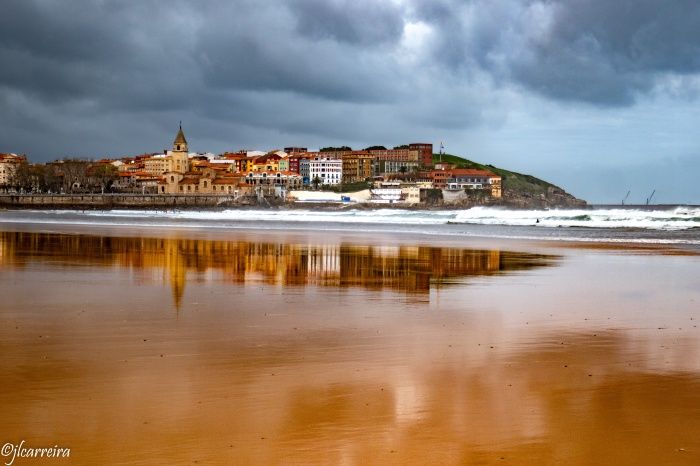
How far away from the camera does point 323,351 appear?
6828 mm

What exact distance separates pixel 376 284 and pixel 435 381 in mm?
6702

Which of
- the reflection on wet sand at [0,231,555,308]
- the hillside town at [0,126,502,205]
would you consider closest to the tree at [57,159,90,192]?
the hillside town at [0,126,502,205]

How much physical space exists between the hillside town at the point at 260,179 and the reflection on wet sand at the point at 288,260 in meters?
105

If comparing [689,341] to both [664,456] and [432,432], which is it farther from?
[432,432]

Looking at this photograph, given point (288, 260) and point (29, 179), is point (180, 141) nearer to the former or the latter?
point (29, 179)

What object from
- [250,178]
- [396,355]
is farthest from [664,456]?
[250,178]

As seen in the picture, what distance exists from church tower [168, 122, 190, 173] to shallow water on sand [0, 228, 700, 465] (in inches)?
5287

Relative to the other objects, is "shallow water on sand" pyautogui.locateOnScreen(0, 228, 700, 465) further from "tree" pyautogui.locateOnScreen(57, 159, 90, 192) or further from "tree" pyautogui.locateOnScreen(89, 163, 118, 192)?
"tree" pyautogui.locateOnScreen(89, 163, 118, 192)

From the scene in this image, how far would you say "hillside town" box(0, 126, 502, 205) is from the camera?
135000 millimetres
